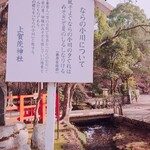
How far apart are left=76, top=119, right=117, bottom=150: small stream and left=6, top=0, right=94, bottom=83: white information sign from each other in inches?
320

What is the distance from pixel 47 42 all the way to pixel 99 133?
38.4ft

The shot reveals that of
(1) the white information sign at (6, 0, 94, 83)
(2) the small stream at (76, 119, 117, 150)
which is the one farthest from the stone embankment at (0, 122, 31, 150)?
(2) the small stream at (76, 119, 117, 150)

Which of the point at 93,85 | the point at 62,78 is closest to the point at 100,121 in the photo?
the point at 93,85

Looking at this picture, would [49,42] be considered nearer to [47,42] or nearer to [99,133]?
[47,42]

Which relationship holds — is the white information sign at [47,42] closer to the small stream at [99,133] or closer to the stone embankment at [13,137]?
the stone embankment at [13,137]

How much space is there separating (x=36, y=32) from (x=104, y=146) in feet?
30.3

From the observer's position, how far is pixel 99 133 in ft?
49.4

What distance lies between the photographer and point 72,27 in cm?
407

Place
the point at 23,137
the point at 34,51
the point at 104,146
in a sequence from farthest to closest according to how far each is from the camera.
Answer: the point at 104,146
the point at 23,137
the point at 34,51

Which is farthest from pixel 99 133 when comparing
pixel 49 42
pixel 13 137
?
pixel 49 42

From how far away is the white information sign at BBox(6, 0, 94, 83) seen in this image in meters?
3.96

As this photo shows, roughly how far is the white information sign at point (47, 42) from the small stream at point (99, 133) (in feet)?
26.6

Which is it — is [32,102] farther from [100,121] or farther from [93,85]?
[93,85]

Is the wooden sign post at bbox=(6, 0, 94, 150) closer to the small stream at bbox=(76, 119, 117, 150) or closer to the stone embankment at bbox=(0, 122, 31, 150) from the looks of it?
the stone embankment at bbox=(0, 122, 31, 150)
